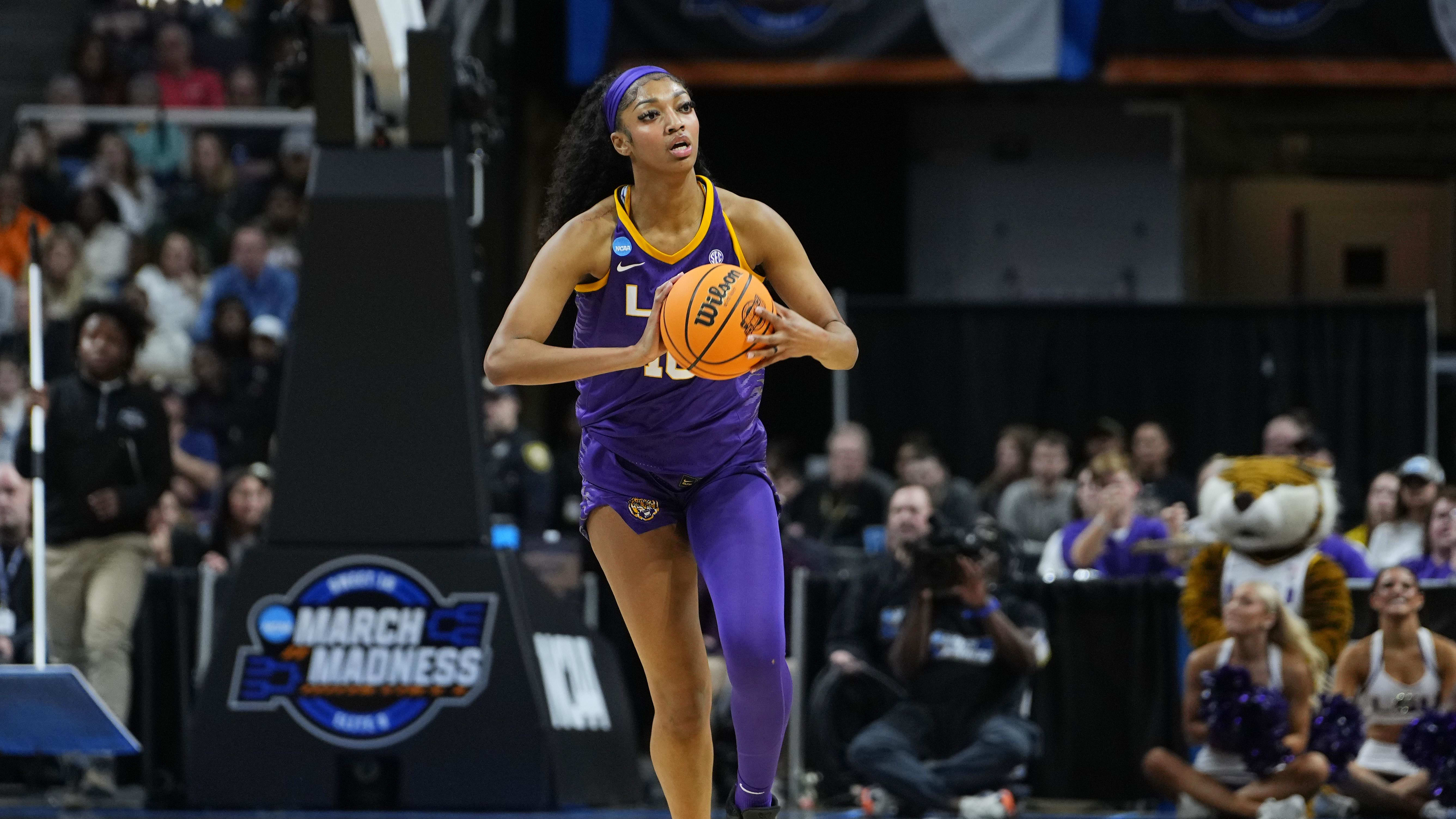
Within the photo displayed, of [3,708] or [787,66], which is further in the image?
[787,66]

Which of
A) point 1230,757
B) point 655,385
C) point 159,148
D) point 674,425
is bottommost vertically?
point 1230,757

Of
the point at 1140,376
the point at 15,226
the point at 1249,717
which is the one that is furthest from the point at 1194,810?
the point at 15,226

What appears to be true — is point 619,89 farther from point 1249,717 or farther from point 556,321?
point 1249,717

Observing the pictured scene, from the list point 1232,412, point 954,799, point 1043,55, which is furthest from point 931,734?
point 1043,55

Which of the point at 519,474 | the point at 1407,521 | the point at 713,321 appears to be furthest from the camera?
the point at 519,474

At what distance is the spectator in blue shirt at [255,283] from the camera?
13.1 meters

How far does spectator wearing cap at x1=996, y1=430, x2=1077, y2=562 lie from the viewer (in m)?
11.4

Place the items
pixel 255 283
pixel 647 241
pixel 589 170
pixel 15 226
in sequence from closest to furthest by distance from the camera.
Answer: pixel 647 241
pixel 589 170
pixel 255 283
pixel 15 226

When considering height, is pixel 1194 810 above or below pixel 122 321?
below

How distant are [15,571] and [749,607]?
247 inches

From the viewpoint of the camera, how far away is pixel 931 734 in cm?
876

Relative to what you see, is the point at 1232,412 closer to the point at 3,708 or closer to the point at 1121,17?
the point at 1121,17

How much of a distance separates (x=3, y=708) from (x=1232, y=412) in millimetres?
8523

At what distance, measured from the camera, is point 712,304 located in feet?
14.7
